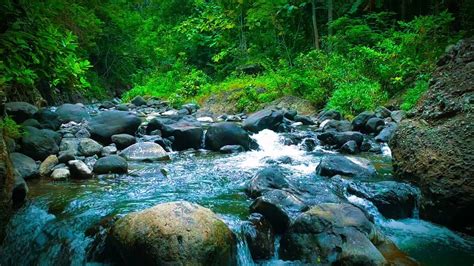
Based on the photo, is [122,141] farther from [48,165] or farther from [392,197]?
[392,197]

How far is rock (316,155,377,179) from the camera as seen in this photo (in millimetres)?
6221

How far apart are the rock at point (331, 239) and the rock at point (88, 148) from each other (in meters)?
4.44

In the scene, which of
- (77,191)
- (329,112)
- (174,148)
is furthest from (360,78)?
(77,191)

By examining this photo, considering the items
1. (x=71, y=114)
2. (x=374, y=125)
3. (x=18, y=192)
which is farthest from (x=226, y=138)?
(x=71, y=114)

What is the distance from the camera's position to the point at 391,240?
440 centimetres

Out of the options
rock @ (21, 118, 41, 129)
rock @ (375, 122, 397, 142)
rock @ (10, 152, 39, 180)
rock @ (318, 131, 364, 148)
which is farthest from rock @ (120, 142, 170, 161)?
rock @ (375, 122, 397, 142)

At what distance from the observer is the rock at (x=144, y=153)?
7.43m

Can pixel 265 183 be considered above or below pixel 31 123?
below

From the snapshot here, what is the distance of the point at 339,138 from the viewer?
8.42 metres

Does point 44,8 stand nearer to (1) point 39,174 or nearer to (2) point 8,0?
(2) point 8,0

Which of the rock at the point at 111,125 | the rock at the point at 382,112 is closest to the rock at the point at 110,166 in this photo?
the rock at the point at 111,125

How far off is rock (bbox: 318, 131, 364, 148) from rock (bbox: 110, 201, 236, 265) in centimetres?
513

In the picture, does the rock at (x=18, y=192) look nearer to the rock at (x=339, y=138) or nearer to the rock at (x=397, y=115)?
the rock at (x=339, y=138)

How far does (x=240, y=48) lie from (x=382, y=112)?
12544 millimetres
